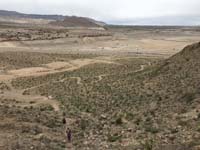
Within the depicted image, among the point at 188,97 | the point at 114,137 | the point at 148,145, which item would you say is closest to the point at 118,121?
the point at 114,137

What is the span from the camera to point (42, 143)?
19359mm

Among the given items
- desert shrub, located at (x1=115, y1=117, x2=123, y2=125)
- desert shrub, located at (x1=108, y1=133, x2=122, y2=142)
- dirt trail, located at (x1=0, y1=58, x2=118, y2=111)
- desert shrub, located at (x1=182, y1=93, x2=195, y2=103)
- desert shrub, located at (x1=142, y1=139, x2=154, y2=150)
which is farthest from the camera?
dirt trail, located at (x1=0, y1=58, x2=118, y2=111)

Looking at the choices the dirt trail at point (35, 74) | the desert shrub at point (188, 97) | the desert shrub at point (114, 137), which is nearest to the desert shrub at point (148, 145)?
the desert shrub at point (114, 137)

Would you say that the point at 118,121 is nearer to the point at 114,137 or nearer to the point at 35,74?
the point at 114,137

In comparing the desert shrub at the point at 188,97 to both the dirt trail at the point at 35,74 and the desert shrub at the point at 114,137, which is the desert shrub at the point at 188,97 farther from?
the dirt trail at the point at 35,74

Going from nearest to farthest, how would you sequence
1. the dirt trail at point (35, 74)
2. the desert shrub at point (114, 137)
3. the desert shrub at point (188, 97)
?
the desert shrub at point (114, 137) < the desert shrub at point (188, 97) < the dirt trail at point (35, 74)

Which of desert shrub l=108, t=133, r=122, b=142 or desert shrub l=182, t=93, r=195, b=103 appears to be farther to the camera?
desert shrub l=182, t=93, r=195, b=103

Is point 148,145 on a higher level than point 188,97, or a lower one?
higher

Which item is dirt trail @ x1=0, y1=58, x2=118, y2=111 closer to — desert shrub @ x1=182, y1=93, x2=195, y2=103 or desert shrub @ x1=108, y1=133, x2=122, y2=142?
desert shrub @ x1=182, y1=93, x2=195, y2=103

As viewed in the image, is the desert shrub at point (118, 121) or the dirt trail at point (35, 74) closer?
the desert shrub at point (118, 121)

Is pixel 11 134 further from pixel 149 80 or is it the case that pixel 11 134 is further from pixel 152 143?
pixel 149 80

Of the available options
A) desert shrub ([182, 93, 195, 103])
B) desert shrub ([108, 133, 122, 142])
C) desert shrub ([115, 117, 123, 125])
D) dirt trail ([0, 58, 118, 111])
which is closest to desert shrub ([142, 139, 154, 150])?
desert shrub ([108, 133, 122, 142])

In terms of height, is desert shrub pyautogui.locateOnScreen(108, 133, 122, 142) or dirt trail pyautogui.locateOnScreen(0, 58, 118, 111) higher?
desert shrub pyautogui.locateOnScreen(108, 133, 122, 142)

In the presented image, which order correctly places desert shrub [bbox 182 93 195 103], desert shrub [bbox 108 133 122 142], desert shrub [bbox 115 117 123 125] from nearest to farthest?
1. desert shrub [bbox 108 133 122 142]
2. desert shrub [bbox 115 117 123 125]
3. desert shrub [bbox 182 93 195 103]
